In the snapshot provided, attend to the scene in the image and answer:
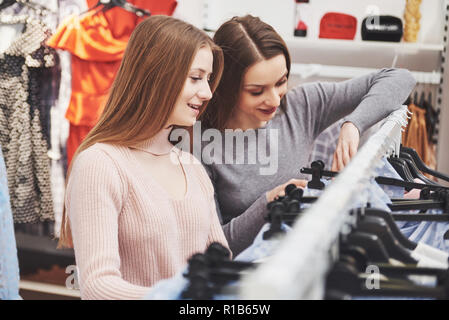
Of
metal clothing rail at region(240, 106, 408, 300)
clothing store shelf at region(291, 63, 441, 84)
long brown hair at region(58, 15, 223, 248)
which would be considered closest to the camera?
metal clothing rail at region(240, 106, 408, 300)

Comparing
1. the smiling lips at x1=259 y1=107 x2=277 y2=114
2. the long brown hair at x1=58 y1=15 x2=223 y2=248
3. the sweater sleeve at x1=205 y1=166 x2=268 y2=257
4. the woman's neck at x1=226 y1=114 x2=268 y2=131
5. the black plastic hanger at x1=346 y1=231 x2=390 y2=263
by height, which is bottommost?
the sweater sleeve at x1=205 y1=166 x2=268 y2=257

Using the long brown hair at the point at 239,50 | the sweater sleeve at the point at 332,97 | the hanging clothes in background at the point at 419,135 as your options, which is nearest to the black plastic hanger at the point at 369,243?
the long brown hair at the point at 239,50

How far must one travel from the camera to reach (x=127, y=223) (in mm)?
979

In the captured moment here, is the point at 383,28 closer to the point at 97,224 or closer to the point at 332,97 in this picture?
the point at 332,97

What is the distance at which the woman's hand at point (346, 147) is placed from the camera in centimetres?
127

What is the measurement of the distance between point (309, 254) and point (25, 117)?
199 centimetres

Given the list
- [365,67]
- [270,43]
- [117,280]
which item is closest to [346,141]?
[270,43]

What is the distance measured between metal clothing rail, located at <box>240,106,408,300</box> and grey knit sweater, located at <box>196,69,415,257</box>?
0.74m

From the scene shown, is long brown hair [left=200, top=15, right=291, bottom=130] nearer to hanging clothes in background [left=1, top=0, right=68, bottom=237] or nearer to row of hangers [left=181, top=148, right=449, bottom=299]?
row of hangers [left=181, top=148, right=449, bottom=299]

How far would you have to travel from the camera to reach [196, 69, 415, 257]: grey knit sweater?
145 centimetres

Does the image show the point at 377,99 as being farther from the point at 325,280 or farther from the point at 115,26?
the point at 115,26

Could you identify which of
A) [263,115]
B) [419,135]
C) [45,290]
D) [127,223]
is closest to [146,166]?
[127,223]

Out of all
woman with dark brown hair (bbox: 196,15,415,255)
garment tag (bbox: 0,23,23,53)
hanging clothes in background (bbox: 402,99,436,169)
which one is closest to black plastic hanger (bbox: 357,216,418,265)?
woman with dark brown hair (bbox: 196,15,415,255)

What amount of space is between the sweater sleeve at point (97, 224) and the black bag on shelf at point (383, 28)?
1640 mm
